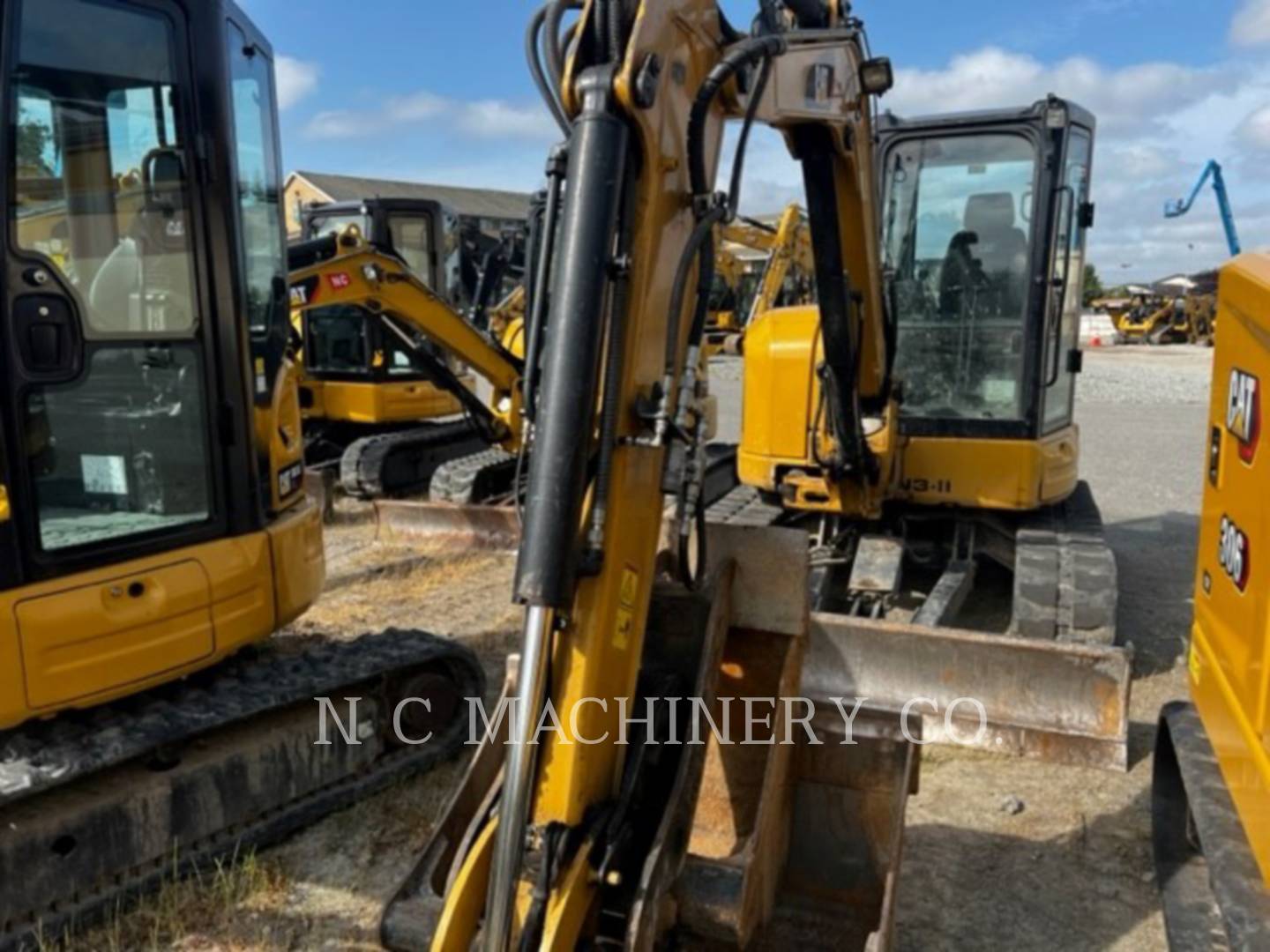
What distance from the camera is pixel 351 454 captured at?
28.0ft

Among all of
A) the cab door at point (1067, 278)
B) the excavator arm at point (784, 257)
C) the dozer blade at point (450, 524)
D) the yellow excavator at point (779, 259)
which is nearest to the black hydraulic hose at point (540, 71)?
the cab door at point (1067, 278)

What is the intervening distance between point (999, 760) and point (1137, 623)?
207 cm

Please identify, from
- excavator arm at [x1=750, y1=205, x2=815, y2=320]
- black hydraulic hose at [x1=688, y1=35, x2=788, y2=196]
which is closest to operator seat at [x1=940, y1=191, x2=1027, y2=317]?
black hydraulic hose at [x1=688, y1=35, x2=788, y2=196]

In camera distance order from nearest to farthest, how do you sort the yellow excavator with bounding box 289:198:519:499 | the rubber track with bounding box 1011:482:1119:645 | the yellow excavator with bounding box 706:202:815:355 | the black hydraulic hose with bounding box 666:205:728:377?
the black hydraulic hose with bounding box 666:205:728:377 → the rubber track with bounding box 1011:482:1119:645 → the yellow excavator with bounding box 289:198:519:499 → the yellow excavator with bounding box 706:202:815:355

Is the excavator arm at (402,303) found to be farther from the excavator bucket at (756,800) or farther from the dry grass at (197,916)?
the excavator bucket at (756,800)

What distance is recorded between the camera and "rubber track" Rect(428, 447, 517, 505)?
26.0 feet

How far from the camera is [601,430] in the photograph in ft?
7.36

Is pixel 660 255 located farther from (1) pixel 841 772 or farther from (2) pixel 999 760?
(2) pixel 999 760

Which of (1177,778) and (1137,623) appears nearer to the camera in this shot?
(1177,778)

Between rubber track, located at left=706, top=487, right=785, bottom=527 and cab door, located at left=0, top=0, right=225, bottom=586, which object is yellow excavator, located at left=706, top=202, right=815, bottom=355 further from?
cab door, located at left=0, top=0, right=225, bottom=586

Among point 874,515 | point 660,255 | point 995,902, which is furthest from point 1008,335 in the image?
point 660,255

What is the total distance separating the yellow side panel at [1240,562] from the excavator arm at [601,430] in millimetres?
1201

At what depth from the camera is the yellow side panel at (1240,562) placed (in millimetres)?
2207

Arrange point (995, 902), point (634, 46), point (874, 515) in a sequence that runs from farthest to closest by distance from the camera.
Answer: point (874, 515)
point (995, 902)
point (634, 46)
